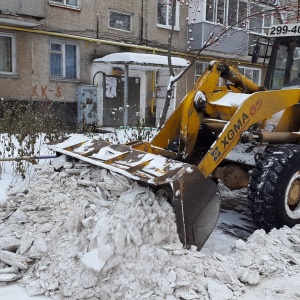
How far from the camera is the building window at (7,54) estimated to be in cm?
1406

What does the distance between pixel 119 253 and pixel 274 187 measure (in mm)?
1962

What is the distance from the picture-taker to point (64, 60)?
15406 millimetres

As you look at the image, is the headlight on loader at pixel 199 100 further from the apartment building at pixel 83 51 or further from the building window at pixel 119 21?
the building window at pixel 119 21

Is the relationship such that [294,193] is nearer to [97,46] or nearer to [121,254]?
[121,254]

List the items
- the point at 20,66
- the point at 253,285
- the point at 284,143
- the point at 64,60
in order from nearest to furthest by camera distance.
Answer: the point at 253,285 → the point at 284,143 → the point at 20,66 → the point at 64,60

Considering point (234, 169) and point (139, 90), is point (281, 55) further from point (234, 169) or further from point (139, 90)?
point (139, 90)

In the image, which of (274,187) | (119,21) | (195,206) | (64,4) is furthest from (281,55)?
(119,21)

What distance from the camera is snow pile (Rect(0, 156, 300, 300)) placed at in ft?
11.0

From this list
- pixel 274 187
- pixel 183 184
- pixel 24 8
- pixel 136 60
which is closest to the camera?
pixel 183 184

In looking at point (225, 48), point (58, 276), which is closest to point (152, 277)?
point (58, 276)

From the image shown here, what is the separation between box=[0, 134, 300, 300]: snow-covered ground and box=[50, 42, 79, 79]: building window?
37.2 feet

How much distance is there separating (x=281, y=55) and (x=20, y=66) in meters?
10.3

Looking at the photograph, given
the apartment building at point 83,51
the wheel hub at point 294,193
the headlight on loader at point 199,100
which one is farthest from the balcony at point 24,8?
the wheel hub at point 294,193

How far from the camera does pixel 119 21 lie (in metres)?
16.6
